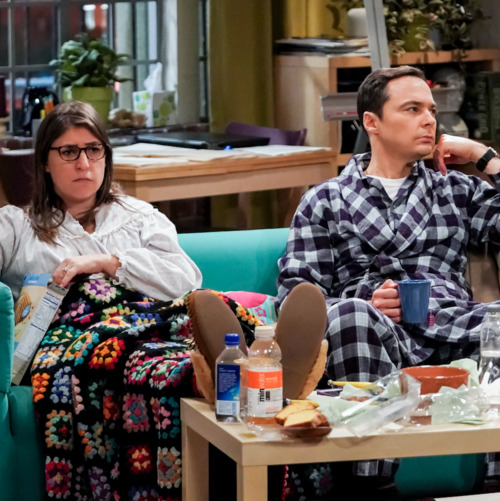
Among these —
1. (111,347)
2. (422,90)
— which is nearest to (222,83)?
(422,90)

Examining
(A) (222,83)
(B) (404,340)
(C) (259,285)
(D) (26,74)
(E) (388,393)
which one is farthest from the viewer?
(A) (222,83)

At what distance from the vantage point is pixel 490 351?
2.24 meters

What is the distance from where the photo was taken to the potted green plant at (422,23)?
14.1 ft

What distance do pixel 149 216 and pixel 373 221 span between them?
65cm

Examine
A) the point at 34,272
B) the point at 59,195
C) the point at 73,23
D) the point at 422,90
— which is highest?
the point at 73,23

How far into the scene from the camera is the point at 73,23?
3.95m

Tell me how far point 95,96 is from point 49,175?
4.28 ft

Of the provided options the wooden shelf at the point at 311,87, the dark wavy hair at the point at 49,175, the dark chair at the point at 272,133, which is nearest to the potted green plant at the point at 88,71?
the dark chair at the point at 272,133

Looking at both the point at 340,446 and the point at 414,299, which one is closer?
the point at 340,446

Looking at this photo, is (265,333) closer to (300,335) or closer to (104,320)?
(300,335)

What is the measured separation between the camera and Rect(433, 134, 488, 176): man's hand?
2.87 meters

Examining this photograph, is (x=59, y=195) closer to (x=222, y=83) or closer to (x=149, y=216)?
(x=149, y=216)

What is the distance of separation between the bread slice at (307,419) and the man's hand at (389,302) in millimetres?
813

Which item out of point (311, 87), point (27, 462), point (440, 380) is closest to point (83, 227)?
point (27, 462)
